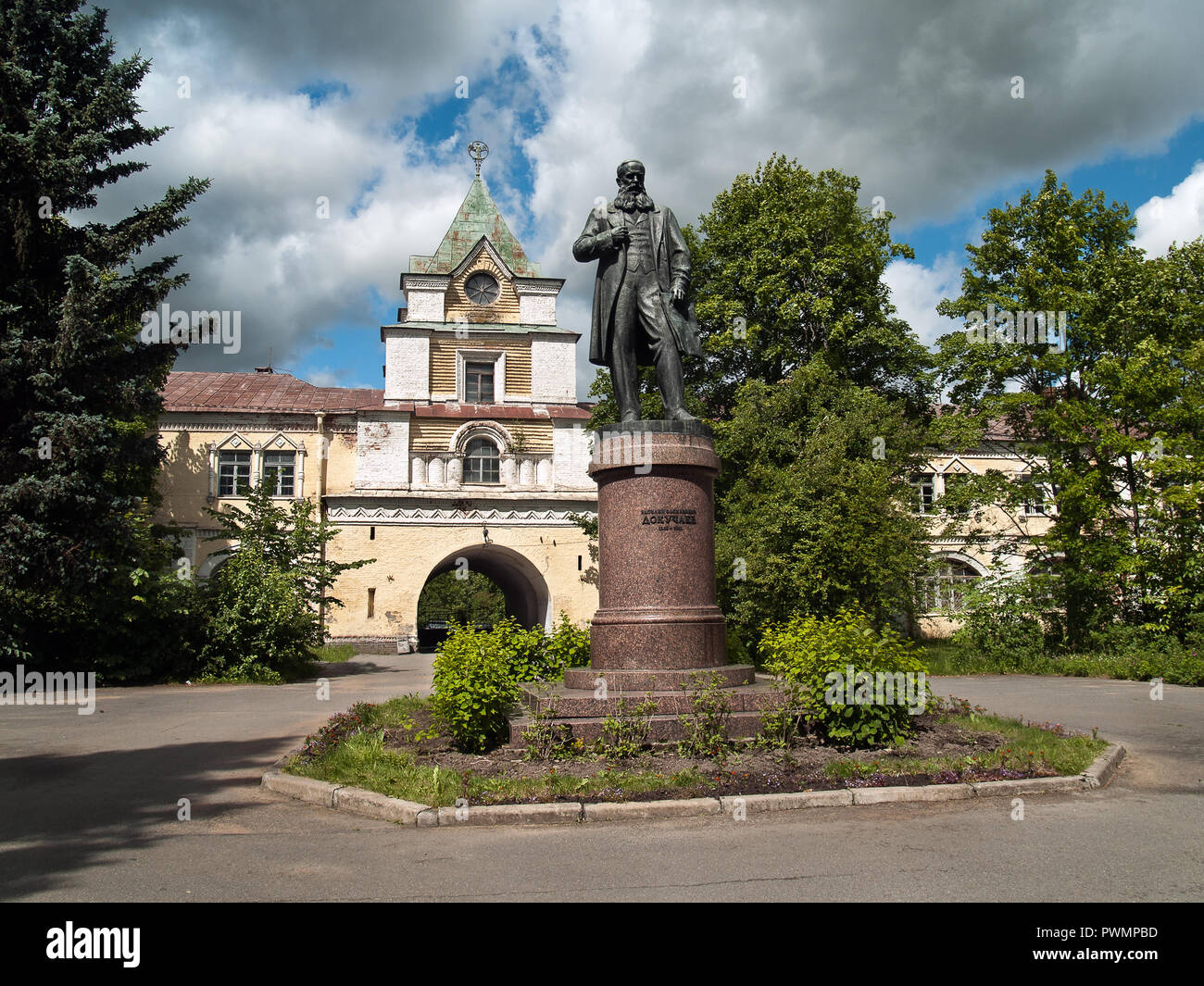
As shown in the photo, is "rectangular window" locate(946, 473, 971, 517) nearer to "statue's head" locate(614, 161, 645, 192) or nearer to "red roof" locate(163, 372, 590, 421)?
"red roof" locate(163, 372, 590, 421)

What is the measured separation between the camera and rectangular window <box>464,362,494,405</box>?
109 ft

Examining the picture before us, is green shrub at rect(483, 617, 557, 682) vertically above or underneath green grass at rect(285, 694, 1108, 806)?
above

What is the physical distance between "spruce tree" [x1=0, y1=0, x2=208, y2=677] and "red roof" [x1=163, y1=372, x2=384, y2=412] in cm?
1559

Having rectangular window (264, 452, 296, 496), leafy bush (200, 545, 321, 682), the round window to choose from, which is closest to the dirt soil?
leafy bush (200, 545, 321, 682)

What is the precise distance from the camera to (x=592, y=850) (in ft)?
17.1

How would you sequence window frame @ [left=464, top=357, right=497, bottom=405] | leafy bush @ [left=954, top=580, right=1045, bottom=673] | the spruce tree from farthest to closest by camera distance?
window frame @ [left=464, top=357, right=497, bottom=405], leafy bush @ [left=954, top=580, right=1045, bottom=673], the spruce tree

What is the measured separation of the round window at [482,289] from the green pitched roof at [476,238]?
0.87m

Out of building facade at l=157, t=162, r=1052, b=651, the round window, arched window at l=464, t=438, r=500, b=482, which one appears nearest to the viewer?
building facade at l=157, t=162, r=1052, b=651

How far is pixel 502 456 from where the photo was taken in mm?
31812

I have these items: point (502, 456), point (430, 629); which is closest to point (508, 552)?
point (502, 456)

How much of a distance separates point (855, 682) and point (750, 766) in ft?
4.07

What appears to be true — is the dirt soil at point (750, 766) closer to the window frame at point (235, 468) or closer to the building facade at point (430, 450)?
the building facade at point (430, 450)

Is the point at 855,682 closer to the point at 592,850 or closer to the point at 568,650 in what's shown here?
the point at 592,850

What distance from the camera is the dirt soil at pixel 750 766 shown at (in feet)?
20.6
